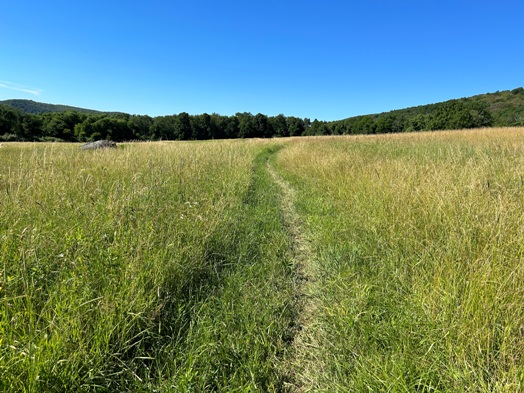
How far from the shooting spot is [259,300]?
2.05 m

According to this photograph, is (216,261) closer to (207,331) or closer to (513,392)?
(207,331)

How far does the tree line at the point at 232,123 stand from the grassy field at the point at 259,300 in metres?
39.6

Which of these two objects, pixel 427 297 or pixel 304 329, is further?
pixel 304 329

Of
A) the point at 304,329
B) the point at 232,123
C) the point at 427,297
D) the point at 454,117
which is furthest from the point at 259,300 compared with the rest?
the point at 232,123

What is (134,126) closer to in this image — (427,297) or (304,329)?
(304,329)

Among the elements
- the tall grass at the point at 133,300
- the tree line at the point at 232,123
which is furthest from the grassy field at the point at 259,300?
the tree line at the point at 232,123

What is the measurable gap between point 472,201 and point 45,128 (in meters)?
75.2

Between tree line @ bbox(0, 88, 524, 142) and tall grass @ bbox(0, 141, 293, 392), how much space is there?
132ft

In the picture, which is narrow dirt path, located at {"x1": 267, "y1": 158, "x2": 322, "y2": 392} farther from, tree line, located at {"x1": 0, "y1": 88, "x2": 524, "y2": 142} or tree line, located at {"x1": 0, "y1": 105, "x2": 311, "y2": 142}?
tree line, located at {"x1": 0, "y1": 105, "x2": 311, "y2": 142}

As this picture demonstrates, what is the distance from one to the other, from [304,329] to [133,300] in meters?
1.23

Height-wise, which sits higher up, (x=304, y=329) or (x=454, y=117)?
(x=454, y=117)

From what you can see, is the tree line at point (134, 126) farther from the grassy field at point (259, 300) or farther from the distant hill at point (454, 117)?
the grassy field at point (259, 300)

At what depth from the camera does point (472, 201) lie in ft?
8.09

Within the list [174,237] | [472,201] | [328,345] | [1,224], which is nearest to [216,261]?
[174,237]
